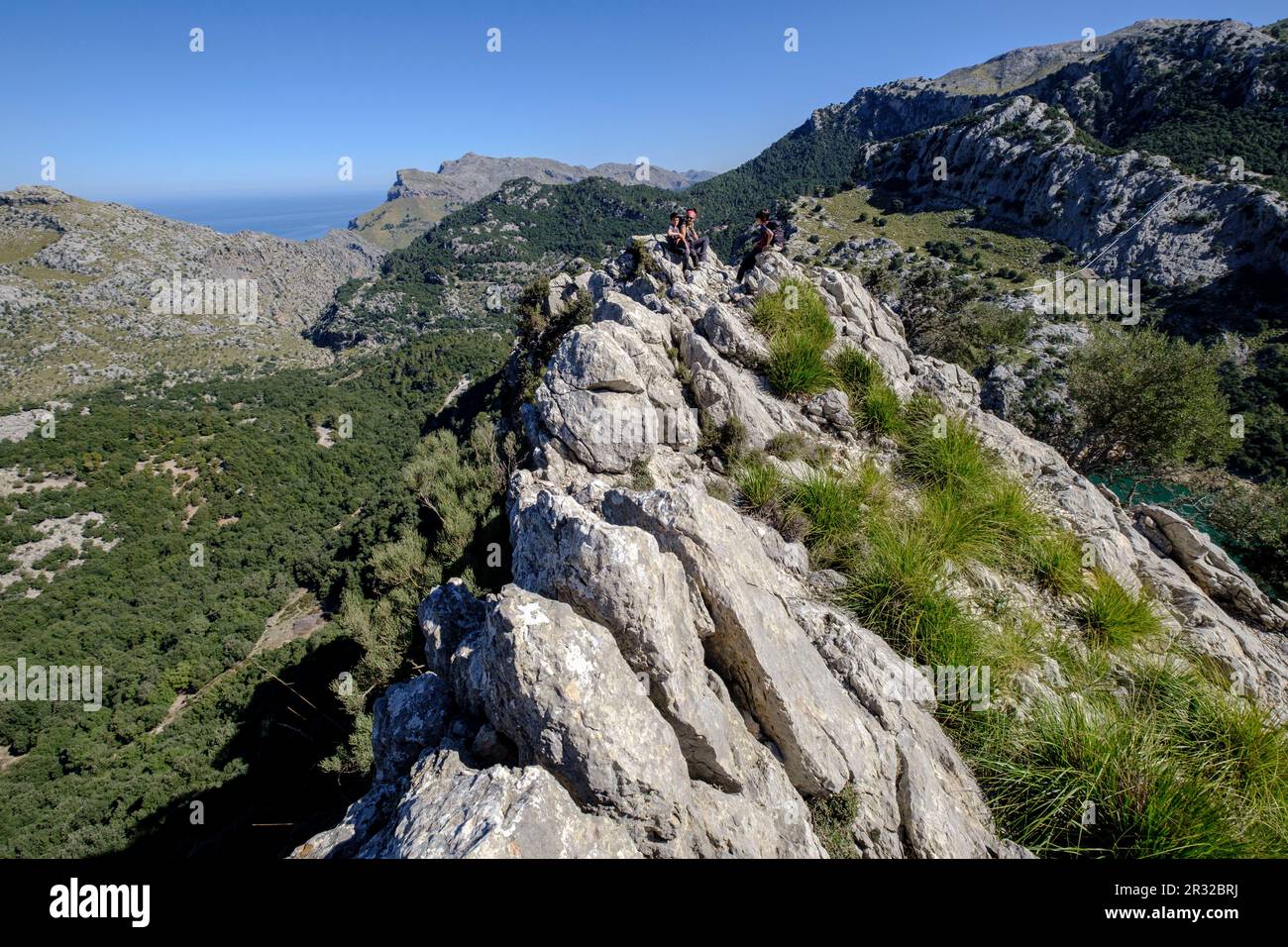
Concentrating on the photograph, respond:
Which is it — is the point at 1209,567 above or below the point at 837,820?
above

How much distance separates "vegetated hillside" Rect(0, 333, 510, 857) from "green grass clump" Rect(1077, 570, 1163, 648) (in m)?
11.5

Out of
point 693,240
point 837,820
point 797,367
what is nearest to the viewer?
point 837,820

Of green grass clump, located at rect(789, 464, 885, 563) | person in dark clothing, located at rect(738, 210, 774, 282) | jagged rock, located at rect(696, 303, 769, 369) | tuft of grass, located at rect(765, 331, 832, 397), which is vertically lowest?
green grass clump, located at rect(789, 464, 885, 563)

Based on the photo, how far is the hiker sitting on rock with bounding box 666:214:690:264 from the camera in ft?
66.4

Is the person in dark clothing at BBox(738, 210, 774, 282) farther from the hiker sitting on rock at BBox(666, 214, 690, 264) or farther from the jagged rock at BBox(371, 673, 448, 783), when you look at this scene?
the jagged rock at BBox(371, 673, 448, 783)

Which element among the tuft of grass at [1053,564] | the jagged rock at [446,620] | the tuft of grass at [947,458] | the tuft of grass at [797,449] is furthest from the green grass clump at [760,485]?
the jagged rock at [446,620]

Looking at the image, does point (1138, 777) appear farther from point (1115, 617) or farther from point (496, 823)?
point (496, 823)

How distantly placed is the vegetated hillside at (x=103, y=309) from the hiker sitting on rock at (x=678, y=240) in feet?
466

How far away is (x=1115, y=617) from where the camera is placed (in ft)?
21.7

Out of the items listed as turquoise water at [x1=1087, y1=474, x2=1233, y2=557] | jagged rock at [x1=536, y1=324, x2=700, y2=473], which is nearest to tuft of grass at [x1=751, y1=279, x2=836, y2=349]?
jagged rock at [x1=536, y1=324, x2=700, y2=473]

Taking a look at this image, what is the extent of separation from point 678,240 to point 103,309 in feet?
609

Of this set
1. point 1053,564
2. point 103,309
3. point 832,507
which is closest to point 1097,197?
point 1053,564
